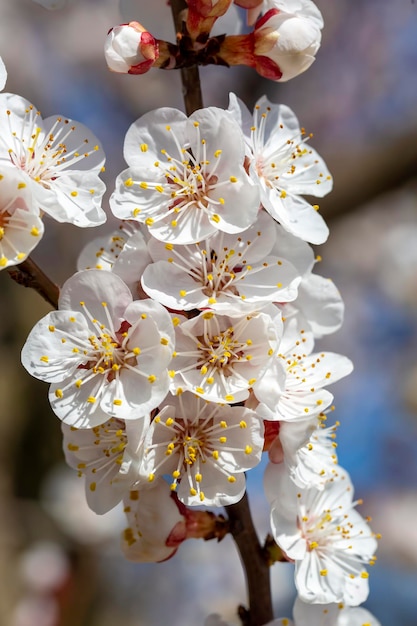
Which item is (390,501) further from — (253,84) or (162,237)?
(162,237)

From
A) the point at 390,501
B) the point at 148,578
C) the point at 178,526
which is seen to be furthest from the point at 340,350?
the point at 178,526

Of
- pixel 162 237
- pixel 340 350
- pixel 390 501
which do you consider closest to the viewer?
pixel 162 237

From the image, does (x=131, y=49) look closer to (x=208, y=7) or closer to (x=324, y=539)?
(x=208, y=7)

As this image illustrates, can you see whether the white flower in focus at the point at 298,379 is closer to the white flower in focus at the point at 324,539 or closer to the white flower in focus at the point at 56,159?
the white flower in focus at the point at 324,539

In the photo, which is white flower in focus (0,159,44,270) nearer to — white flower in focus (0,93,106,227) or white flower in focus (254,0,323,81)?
white flower in focus (0,93,106,227)

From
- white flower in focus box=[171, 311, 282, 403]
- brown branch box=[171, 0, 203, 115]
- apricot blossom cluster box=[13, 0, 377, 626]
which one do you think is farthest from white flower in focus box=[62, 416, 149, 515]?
brown branch box=[171, 0, 203, 115]
